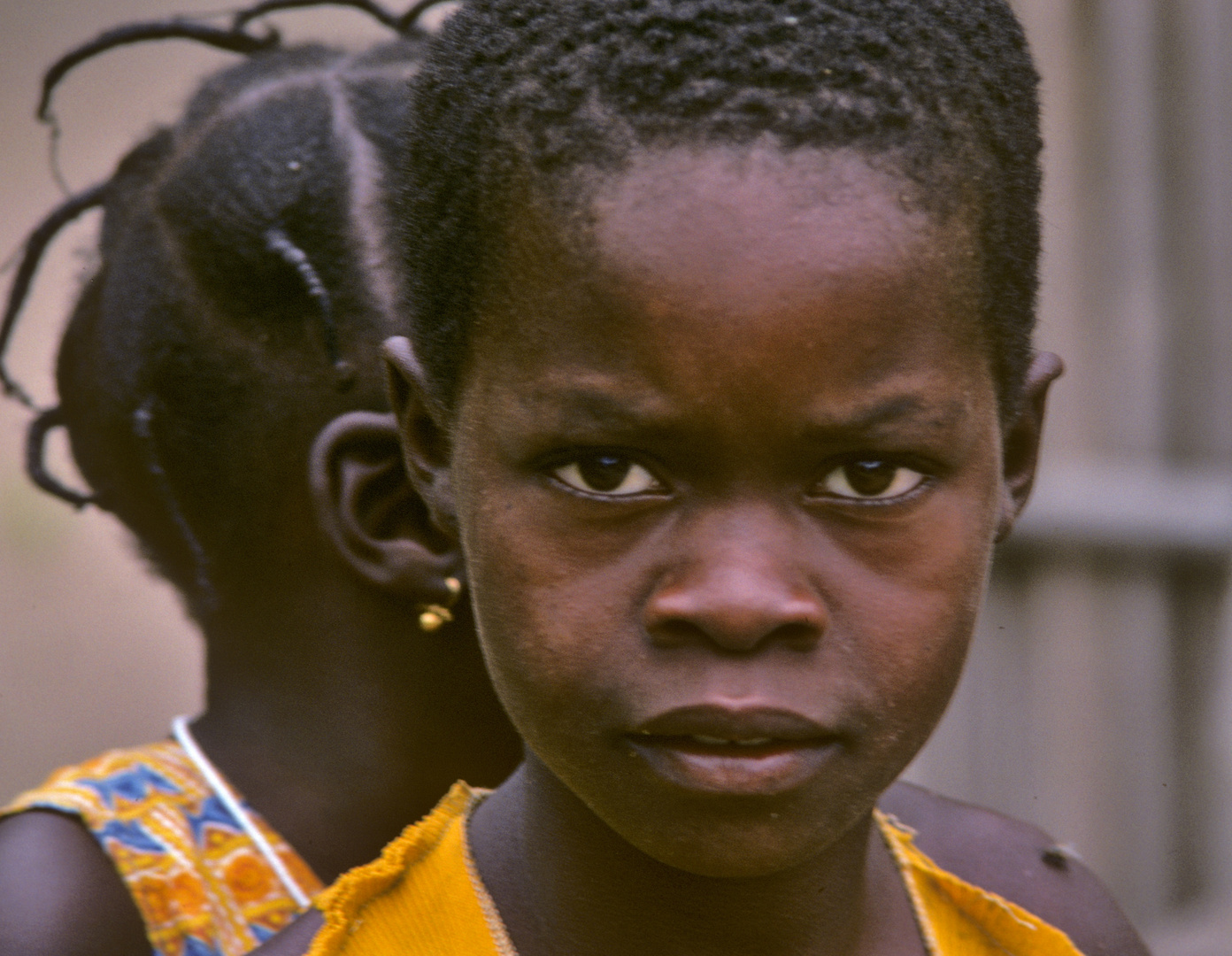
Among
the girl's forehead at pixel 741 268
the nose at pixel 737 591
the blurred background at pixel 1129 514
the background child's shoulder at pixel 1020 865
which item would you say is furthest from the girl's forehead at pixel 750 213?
the blurred background at pixel 1129 514

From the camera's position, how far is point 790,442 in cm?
139

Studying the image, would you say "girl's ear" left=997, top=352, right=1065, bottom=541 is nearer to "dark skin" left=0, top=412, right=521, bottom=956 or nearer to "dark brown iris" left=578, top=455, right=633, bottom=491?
"dark brown iris" left=578, top=455, right=633, bottom=491

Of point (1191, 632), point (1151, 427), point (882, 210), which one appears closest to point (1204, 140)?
point (1151, 427)

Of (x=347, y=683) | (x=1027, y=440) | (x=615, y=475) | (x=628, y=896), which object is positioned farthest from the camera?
(x=347, y=683)

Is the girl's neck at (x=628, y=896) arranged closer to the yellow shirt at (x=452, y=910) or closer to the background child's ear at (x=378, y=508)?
the yellow shirt at (x=452, y=910)

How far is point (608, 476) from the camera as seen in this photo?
56.7 inches

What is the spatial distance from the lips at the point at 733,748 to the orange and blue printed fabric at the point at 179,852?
0.84 metres

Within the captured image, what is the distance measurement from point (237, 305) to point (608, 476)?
2.94ft

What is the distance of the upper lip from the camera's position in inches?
53.7

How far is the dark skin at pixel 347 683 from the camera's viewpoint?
2033 millimetres

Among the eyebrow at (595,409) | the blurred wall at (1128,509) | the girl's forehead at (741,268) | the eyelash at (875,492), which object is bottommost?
the blurred wall at (1128,509)

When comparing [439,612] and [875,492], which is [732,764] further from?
[439,612]

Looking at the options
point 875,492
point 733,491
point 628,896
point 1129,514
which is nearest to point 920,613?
point 875,492

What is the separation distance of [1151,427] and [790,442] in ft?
9.57
